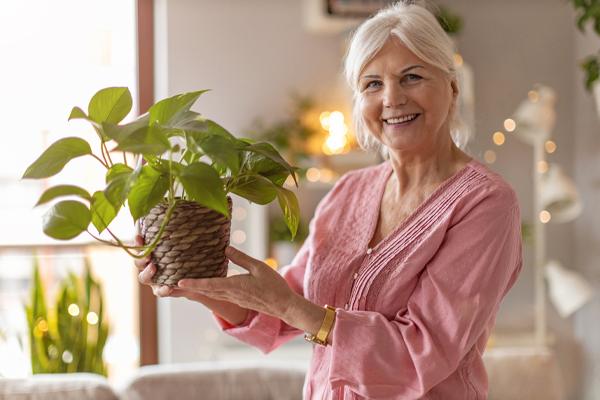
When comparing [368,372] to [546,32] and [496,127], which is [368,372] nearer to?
[496,127]

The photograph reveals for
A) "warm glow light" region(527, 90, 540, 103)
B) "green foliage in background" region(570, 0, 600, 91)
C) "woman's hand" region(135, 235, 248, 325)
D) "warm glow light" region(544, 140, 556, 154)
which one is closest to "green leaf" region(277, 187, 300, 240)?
"woman's hand" region(135, 235, 248, 325)

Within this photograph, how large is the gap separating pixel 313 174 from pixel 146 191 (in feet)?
8.27

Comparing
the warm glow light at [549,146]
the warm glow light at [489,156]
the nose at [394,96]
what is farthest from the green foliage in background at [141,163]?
the warm glow light at [549,146]

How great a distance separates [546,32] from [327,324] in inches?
118

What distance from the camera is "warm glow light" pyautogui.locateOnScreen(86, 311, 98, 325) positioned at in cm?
353

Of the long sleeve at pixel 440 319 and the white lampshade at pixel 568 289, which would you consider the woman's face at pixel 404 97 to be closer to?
the long sleeve at pixel 440 319

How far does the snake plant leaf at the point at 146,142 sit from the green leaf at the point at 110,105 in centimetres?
14

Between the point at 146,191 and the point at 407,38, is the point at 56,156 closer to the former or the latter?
the point at 146,191

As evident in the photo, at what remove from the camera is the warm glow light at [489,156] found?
153 inches

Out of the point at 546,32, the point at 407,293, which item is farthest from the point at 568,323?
the point at 407,293

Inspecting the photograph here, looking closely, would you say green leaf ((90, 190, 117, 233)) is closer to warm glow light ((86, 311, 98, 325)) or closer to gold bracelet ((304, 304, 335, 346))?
gold bracelet ((304, 304, 335, 346))

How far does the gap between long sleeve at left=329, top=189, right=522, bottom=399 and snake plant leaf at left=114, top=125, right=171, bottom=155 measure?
48 cm

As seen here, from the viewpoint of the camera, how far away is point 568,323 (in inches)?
159

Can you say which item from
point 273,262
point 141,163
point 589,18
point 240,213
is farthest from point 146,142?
point 240,213
